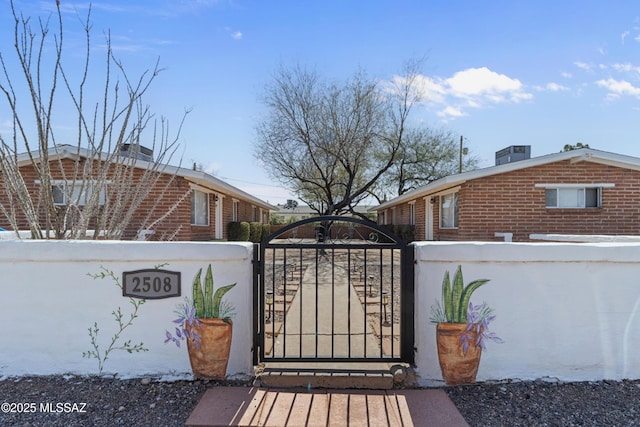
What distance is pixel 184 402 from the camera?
3285 millimetres

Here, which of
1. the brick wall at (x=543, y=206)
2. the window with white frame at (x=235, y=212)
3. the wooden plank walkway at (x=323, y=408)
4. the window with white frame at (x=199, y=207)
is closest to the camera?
the wooden plank walkway at (x=323, y=408)

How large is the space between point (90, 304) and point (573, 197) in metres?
11.9

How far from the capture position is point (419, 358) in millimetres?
3727

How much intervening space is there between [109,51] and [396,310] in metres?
5.51

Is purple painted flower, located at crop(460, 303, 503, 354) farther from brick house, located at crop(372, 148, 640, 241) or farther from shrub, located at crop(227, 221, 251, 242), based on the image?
shrub, located at crop(227, 221, 251, 242)

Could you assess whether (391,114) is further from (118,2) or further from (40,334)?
(40,334)

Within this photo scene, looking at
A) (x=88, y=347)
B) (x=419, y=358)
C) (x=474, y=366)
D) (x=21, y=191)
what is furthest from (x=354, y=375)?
(x=21, y=191)

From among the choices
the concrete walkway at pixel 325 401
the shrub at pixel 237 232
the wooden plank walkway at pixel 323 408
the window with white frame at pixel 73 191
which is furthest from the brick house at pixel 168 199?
the wooden plank walkway at pixel 323 408

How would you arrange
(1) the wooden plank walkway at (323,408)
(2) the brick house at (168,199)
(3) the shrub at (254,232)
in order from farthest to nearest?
1. (3) the shrub at (254,232)
2. (2) the brick house at (168,199)
3. (1) the wooden plank walkway at (323,408)

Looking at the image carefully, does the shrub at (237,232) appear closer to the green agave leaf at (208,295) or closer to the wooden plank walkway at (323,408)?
the green agave leaf at (208,295)

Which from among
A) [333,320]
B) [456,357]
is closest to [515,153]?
[456,357]

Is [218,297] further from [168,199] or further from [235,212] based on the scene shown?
[235,212]

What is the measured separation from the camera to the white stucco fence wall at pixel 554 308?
3.68 metres

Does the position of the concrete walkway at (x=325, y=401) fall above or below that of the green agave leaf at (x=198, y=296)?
below
